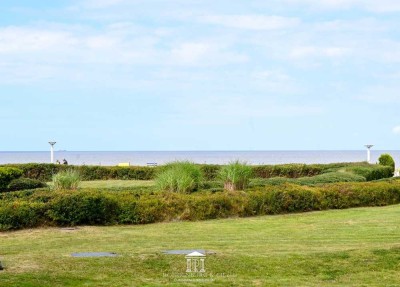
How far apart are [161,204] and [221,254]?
577 cm

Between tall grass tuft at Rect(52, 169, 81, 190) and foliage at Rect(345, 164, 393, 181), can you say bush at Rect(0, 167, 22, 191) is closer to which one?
tall grass tuft at Rect(52, 169, 81, 190)

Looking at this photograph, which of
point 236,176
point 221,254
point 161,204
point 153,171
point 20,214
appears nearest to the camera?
point 221,254

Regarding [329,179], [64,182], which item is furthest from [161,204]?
[329,179]

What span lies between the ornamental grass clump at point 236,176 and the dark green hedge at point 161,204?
938mm

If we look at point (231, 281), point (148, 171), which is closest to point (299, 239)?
point (231, 281)

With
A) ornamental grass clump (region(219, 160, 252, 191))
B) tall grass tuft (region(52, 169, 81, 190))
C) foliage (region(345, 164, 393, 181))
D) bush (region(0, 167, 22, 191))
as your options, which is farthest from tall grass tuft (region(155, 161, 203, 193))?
foliage (region(345, 164, 393, 181))

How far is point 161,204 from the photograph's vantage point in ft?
52.4

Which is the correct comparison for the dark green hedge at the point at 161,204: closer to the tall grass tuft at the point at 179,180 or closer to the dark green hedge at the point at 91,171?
the tall grass tuft at the point at 179,180

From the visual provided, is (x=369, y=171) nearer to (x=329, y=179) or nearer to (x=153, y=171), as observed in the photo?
(x=329, y=179)

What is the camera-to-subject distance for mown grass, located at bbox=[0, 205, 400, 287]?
351 inches

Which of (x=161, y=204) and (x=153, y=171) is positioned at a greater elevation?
(x=153, y=171)

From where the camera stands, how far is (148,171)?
29.5 m

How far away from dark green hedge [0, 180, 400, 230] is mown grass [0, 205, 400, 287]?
21.0 inches

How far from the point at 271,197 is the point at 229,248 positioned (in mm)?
6199
